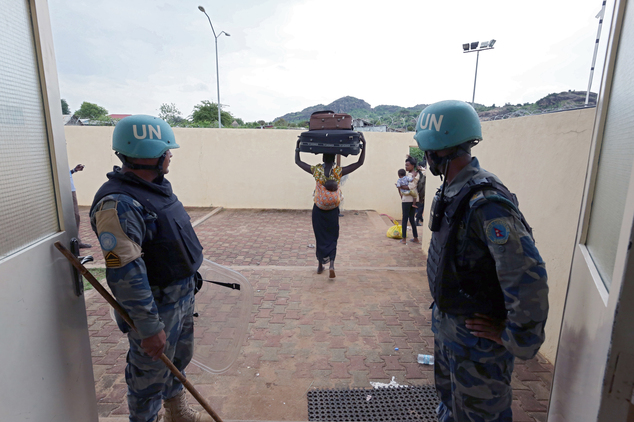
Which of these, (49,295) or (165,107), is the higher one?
(165,107)

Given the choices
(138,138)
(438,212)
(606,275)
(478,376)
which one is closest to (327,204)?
(438,212)

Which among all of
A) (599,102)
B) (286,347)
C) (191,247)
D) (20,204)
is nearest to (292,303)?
(286,347)

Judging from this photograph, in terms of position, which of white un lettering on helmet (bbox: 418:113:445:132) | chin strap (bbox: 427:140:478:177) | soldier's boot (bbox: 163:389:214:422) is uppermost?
white un lettering on helmet (bbox: 418:113:445:132)

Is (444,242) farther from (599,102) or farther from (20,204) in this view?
(20,204)

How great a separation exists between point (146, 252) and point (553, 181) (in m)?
3.35

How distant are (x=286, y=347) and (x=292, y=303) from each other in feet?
3.25

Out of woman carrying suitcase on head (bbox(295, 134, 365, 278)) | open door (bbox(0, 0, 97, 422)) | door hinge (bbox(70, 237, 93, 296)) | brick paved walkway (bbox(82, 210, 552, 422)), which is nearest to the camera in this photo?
open door (bbox(0, 0, 97, 422))

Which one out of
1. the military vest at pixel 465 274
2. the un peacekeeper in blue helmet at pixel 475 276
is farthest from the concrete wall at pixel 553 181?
the military vest at pixel 465 274

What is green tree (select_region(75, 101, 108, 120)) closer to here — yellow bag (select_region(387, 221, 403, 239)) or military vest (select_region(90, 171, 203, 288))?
yellow bag (select_region(387, 221, 403, 239))

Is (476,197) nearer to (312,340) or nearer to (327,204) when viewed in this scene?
(312,340)

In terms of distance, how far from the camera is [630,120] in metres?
1.13

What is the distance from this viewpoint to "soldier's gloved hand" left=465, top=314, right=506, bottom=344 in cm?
157

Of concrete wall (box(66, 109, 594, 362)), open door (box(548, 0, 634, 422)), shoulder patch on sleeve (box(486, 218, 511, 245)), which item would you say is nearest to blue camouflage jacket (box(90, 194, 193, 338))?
shoulder patch on sleeve (box(486, 218, 511, 245))

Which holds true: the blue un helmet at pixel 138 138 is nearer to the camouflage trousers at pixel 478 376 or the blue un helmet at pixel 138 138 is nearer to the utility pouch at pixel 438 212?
the utility pouch at pixel 438 212
